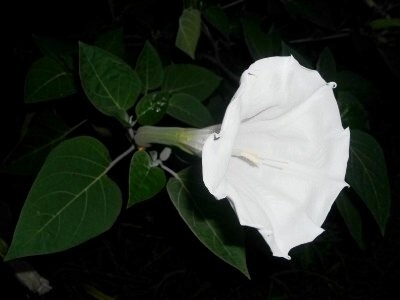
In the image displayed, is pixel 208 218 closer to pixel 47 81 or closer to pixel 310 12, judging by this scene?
pixel 47 81

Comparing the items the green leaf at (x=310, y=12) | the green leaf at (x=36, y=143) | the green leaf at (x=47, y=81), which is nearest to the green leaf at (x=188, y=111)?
the green leaf at (x=47, y=81)

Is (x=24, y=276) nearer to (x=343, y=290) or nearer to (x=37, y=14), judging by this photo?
(x=37, y=14)

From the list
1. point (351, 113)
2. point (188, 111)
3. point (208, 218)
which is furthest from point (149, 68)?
point (351, 113)

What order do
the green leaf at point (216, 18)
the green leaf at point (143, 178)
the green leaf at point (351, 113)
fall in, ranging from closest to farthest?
the green leaf at point (143, 178)
the green leaf at point (351, 113)
the green leaf at point (216, 18)

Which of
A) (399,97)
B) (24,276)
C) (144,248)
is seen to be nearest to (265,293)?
(144,248)

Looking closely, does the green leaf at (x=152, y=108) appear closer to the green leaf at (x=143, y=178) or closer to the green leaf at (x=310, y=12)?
the green leaf at (x=143, y=178)

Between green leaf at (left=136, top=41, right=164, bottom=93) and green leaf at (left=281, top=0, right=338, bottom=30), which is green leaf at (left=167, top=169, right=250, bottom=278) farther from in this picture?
green leaf at (left=281, top=0, right=338, bottom=30)

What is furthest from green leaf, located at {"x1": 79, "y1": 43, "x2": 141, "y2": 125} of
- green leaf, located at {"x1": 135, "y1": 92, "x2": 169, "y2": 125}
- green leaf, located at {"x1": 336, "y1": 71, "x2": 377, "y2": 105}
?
green leaf, located at {"x1": 336, "y1": 71, "x2": 377, "y2": 105}
